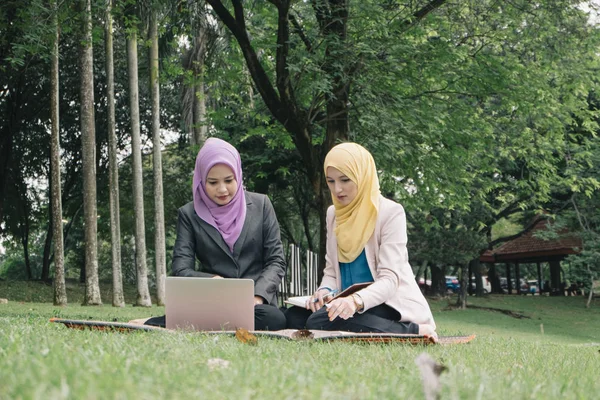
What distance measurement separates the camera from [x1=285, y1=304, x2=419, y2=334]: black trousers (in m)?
5.38

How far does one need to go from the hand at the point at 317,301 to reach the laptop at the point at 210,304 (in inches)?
22.1

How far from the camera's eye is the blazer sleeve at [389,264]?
17.0 ft

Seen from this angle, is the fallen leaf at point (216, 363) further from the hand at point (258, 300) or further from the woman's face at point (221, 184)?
the woman's face at point (221, 184)

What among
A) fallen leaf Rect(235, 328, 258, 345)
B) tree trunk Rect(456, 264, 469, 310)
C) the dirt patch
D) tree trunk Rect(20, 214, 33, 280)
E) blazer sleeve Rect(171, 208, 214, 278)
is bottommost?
the dirt patch

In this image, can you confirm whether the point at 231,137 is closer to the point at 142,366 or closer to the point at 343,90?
the point at 343,90

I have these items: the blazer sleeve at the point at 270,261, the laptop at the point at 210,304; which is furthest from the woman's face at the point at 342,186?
the laptop at the point at 210,304

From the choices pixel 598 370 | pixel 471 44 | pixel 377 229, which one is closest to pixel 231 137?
pixel 471 44

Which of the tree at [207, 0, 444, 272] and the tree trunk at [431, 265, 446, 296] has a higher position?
the tree at [207, 0, 444, 272]

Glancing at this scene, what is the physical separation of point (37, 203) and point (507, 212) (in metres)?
19.7

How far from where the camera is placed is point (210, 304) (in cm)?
511

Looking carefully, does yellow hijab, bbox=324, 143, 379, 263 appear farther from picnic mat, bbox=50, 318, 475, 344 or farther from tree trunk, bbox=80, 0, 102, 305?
tree trunk, bbox=80, 0, 102, 305

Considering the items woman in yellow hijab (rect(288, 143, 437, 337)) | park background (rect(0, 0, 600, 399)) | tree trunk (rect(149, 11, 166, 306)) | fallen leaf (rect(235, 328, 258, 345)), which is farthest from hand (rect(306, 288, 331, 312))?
tree trunk (rect(149, 11, 166, 306))

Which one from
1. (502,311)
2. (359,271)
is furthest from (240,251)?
(502,311)

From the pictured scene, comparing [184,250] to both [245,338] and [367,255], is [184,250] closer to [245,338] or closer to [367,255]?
[367,255]
